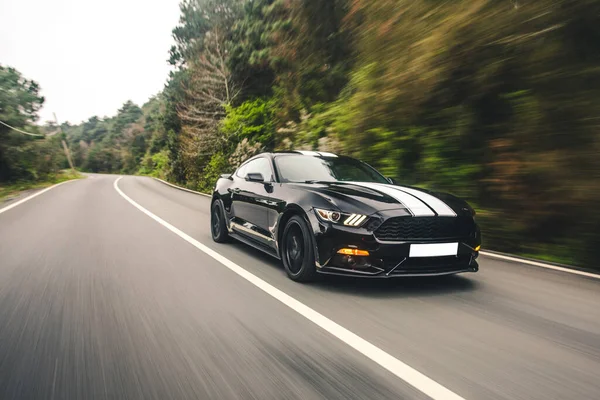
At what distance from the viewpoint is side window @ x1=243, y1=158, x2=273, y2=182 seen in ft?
19.0

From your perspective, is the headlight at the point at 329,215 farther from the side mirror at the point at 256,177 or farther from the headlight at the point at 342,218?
the side mirror at the point at 256,177

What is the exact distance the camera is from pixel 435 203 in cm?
443

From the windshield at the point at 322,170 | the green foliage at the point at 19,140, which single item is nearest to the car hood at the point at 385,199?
the windshield at the point at 322,170

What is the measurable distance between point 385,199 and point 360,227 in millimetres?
456

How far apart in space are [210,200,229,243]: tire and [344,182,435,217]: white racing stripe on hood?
111 inches

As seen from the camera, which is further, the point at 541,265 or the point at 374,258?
the point at 541,265

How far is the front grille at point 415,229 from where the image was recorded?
4066mm

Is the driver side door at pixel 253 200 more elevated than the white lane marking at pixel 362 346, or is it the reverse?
the driver side door at pixel 253 200

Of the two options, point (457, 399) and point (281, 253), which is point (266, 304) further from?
point (457, 399)

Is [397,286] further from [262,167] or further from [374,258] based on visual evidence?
[262,167]

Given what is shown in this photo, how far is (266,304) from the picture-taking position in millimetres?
4016

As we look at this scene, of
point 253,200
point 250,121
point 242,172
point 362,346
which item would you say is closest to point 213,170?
point 250,121

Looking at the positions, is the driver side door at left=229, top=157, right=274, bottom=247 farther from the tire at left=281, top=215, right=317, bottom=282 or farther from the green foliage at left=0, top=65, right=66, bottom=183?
the green foliage at left=0, top=65, right=66, bottom=183

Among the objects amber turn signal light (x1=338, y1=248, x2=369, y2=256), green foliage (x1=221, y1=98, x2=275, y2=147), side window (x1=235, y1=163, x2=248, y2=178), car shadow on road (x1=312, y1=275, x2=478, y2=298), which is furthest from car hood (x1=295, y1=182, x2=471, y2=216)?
green foliage (x1=221, y1=98, x2=275, y2=147)
